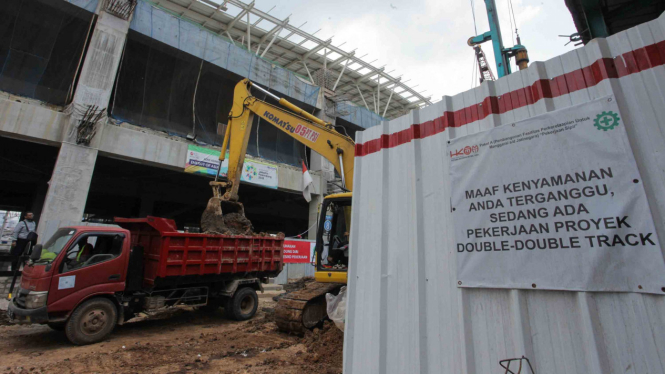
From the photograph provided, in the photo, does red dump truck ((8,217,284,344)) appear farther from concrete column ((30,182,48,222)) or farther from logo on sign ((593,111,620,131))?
concrete column ((30,182,48,222))

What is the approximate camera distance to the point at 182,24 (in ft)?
51.2

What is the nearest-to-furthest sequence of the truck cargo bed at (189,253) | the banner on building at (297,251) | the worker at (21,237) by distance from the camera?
the truck cargo bed at (189,253) < the worker at (21,237) < the banner on building at (297,251)

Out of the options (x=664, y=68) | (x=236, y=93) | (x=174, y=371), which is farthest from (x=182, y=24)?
(x=664, y=68)

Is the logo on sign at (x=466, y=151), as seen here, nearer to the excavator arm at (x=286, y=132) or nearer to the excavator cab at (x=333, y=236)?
the excavator cab at (x=333, y=236)

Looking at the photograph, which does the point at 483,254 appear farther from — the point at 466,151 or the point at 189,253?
the point at 189,253

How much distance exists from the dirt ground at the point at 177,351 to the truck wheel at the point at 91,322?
0.54ft

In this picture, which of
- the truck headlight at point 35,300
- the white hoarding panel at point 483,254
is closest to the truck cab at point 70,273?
the truck headlight at point 35,300

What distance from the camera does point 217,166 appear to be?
15.8 meters

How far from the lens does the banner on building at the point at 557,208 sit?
1.47m

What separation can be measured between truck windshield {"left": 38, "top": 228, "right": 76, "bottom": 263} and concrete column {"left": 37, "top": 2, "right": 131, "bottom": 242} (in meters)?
6.24

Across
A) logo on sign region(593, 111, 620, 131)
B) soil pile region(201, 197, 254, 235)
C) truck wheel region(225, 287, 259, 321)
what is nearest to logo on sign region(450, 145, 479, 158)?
logo on sign region(593, 111, 620, 131)

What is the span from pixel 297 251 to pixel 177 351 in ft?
33.0

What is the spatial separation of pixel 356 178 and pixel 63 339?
7110mm

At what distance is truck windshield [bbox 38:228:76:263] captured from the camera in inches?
223
